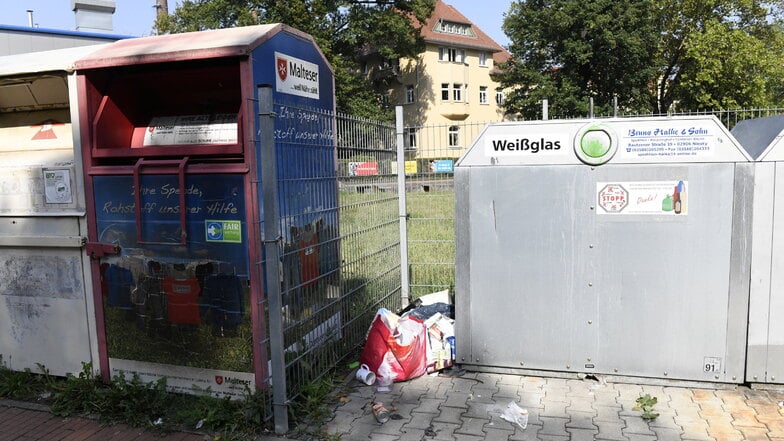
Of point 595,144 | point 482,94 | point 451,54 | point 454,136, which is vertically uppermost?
Answer: point 451,54

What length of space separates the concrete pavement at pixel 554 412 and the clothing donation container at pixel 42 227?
2225 mm

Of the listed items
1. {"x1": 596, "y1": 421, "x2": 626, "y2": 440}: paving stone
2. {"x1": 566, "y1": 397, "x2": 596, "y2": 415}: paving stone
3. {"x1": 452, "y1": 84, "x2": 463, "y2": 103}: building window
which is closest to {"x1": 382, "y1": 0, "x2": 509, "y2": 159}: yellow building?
{"x1": 452, "y1": 84, "x2": 463, "y2": 103}: building window

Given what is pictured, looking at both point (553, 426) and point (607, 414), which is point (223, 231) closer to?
point (553, 426)

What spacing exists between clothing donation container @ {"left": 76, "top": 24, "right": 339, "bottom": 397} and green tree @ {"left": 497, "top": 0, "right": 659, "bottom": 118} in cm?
3068

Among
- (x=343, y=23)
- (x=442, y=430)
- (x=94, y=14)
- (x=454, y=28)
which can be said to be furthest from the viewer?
(x=454, y=28)

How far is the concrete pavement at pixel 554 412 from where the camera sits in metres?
3.36

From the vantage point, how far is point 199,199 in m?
3.71

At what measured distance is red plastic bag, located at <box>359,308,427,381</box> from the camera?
426cm

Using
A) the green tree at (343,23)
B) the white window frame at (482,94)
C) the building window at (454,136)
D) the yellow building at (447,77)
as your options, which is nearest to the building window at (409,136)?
the building window at (454,136)

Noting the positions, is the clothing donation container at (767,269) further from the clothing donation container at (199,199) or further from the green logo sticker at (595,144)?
the clothing donation container at (199,199)

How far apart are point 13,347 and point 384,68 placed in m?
38.2

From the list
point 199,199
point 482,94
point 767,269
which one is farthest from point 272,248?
point 482,94

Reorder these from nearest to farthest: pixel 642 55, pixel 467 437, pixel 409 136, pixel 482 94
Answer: pixel 467 437 → pixel 409 136 → pixel 642 55 → pixel 482 94

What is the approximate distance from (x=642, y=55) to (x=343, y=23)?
17628 millimetres
